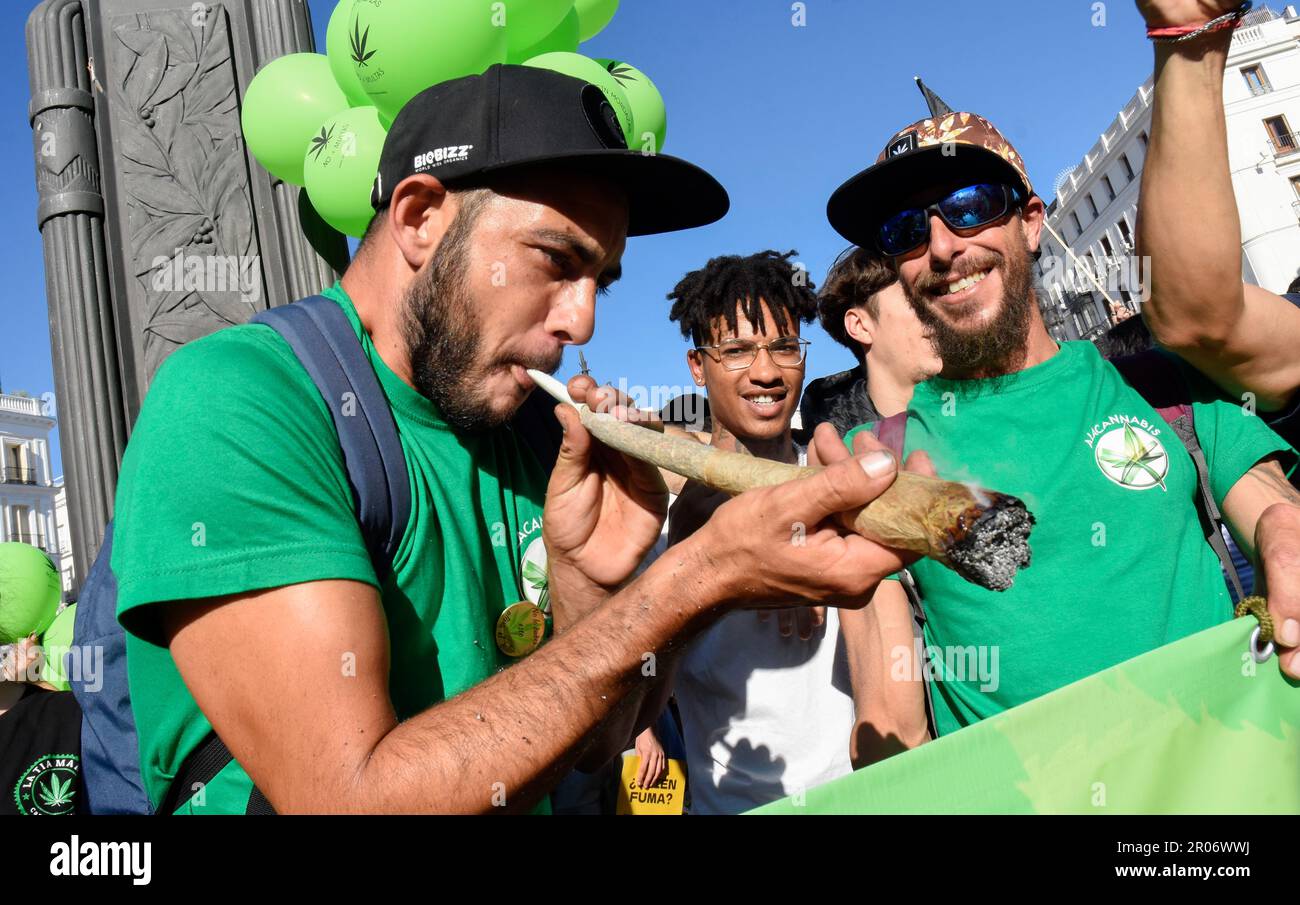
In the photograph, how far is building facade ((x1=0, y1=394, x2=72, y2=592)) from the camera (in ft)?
158

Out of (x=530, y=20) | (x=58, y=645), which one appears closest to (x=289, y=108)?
(x=530, y=20)

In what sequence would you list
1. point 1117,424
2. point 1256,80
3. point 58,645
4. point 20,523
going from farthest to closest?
point 20,523, point 1256,80, point 58,645, point 1117,424

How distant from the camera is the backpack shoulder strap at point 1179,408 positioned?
2.18 meters

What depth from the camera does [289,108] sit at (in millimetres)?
3363

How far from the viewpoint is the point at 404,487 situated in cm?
176

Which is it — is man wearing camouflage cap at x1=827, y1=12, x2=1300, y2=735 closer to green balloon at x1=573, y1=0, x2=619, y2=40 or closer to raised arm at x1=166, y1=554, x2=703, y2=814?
raised arm at x1=166, y1=554, x2=703, y2=814

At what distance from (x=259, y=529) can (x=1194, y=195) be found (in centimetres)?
201

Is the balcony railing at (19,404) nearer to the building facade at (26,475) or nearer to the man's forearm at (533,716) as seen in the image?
the building facade at (26,475)

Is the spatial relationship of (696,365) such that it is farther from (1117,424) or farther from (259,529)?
(259,529)

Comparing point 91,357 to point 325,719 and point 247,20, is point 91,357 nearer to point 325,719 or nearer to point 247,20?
point 247,20

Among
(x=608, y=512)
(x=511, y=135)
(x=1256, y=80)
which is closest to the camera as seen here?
(x=511, y=135)
